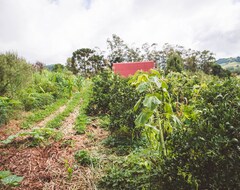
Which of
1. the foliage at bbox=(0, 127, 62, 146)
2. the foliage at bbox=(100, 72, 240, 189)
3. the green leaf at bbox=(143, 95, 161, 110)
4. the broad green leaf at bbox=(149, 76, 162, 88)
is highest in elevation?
the broad green leaf at bbox=(149, 76, 162, 88)

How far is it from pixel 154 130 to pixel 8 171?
2.24 m

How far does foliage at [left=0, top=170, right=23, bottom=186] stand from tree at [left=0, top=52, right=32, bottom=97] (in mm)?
4279

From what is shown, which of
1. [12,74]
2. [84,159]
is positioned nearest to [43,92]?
[12,74]

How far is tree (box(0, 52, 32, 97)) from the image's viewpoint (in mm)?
5965

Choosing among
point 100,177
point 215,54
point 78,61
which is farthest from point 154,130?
point 78,61

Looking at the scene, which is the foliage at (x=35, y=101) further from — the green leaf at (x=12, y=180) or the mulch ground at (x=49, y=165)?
the green leaf at (x=12, y=180)

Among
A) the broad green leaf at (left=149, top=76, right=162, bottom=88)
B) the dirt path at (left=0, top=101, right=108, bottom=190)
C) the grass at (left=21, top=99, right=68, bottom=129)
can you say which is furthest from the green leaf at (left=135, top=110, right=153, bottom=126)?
the grass at (left=21, top=99, right=68, bottom=129)

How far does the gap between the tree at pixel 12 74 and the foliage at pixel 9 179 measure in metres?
4.28

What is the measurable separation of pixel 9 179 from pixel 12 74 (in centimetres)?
451

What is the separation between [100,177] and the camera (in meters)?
2.67

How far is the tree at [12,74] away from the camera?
5.96m

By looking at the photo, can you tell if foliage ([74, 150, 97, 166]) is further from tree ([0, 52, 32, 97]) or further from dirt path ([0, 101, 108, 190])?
tree ([0, 52, 32, 97])

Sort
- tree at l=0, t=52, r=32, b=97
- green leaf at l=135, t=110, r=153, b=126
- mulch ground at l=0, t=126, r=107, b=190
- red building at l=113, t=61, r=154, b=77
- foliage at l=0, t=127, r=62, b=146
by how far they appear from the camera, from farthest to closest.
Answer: red building at l=113, t=61, r=154, b=77, tree at l=0, t=52, r=32, b=97, foliage at l=0, t=127, r=62, b=146, mulch ground at l=0, t=126, r=107, b=190, green leaf at l=135, t=110, r=153, b=126

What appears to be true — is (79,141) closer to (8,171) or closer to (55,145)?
(55,145)
